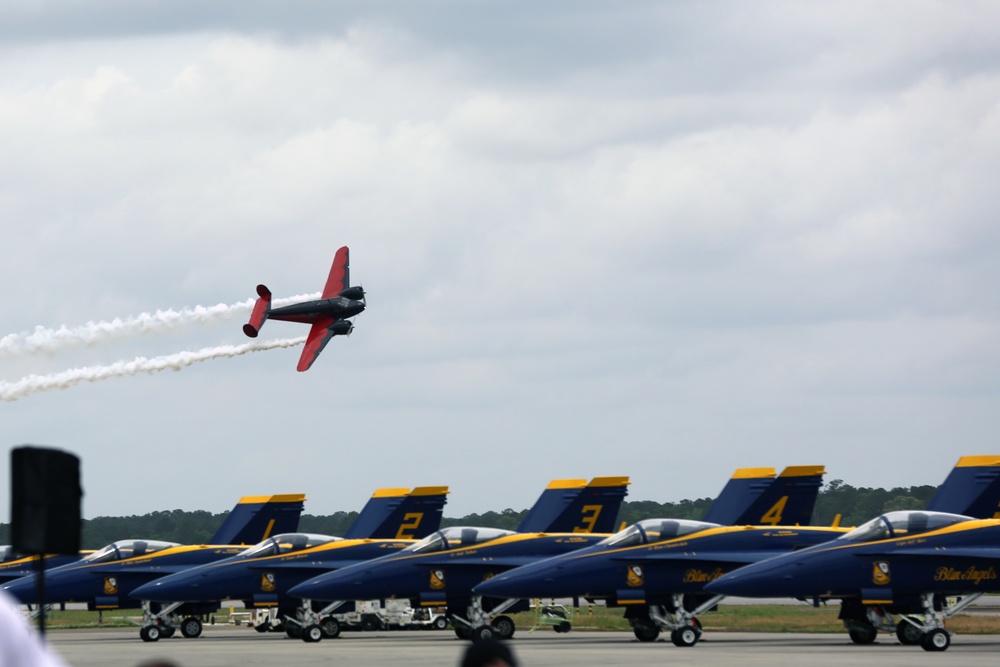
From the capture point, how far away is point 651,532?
31.4 meters

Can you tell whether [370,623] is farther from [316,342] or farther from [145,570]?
[316,342]

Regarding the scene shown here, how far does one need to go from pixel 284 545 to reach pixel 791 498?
12.8 meters

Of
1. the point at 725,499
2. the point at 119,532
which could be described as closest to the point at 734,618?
the point at 725,499

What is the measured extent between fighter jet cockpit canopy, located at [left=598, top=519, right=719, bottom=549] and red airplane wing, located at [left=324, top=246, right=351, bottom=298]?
25.0 meters

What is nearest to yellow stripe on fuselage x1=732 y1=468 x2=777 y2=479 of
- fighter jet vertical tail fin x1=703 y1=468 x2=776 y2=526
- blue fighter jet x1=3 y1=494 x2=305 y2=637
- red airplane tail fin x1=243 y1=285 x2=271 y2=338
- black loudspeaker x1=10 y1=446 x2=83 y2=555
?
fighter jet vertical tail fin x1=703 y1=468 x2=776 y2=526

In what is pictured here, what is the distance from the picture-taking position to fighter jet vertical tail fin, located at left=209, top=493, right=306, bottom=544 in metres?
43.5

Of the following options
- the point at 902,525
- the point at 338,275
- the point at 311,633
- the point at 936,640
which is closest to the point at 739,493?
the point at 902,525

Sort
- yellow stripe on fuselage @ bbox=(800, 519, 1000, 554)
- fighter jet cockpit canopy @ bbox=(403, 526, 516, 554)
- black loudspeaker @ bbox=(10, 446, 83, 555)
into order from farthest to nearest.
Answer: fighter jet cockpit canopy @ bbox=(403, 526, 516, 554)
yellow stripe on fuselage @ bbox=(800, 519, 1000, 554)
black loudspeaker @ bbox=(10, 446, 83, 555)

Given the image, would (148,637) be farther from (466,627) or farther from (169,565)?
(466,627)

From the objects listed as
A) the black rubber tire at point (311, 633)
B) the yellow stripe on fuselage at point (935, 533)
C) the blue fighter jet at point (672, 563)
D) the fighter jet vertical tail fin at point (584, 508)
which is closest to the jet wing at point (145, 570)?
the black rubber tire at point (311, 633)

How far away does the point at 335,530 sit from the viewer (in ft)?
346

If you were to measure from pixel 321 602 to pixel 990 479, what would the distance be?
16.1m

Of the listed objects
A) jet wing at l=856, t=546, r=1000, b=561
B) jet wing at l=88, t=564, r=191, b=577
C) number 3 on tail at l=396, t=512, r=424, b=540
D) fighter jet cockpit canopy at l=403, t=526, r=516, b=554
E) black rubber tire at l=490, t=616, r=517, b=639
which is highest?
number 3 on tail at l=396, t=512, r=424, b=540

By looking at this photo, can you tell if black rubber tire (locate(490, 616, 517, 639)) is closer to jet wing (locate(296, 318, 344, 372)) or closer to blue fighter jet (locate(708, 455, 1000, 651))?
blue fighter jet (locate(708, 455, 1000, 651))
